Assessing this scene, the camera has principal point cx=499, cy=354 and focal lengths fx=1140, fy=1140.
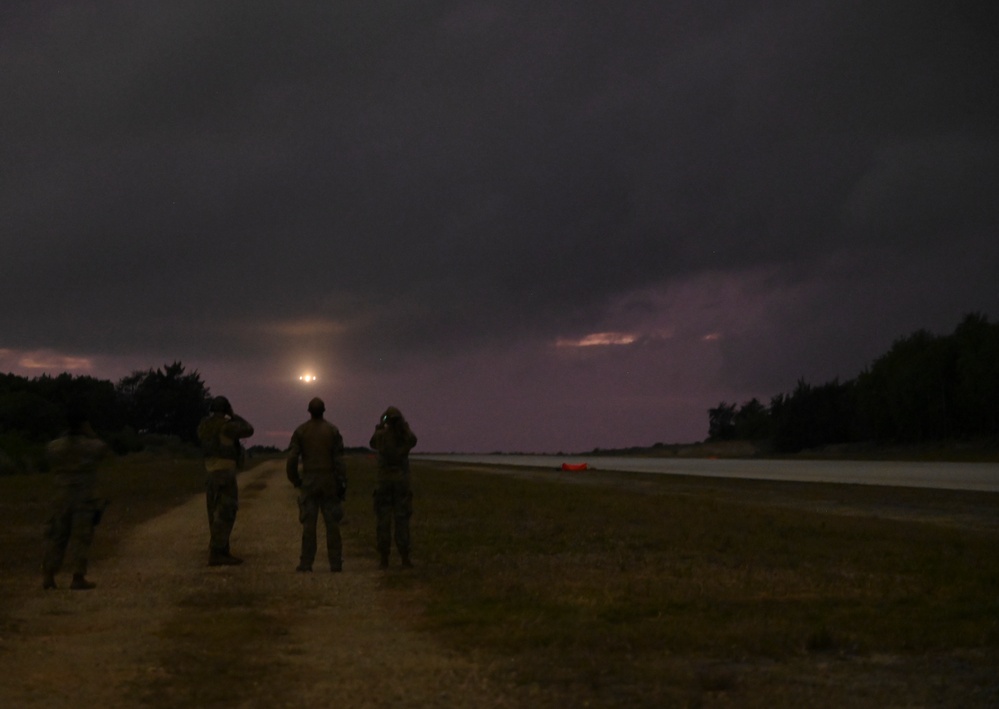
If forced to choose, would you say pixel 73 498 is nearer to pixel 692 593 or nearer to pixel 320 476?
pixel 320 476

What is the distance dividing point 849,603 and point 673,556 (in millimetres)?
5857

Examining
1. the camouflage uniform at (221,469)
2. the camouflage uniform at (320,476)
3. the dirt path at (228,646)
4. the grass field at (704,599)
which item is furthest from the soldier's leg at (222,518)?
the grass field at (704,599)

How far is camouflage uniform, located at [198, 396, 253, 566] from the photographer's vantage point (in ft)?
55.1

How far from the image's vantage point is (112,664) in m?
9.34

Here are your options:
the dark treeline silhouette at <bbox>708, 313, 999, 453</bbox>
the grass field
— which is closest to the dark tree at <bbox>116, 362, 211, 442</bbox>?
the dark treeline silhouette at <bbox>708, 313, 999, 453</bbox>

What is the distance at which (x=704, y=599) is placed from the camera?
13484 mm

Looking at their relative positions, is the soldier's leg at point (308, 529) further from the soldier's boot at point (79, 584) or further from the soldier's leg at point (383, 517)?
the soldier's boot at point (79, 584)

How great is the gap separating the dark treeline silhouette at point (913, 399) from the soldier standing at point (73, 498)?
83677 mm

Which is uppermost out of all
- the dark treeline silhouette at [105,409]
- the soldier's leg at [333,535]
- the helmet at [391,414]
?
the dark treeline silhouette at [105,409]

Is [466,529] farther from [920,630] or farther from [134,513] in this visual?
[920,630]

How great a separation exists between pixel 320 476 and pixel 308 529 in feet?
2.75

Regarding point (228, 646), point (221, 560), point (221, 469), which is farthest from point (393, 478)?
point (228, 646)

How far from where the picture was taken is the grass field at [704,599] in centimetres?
880

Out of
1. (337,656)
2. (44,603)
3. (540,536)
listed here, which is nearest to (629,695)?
(337,656)
